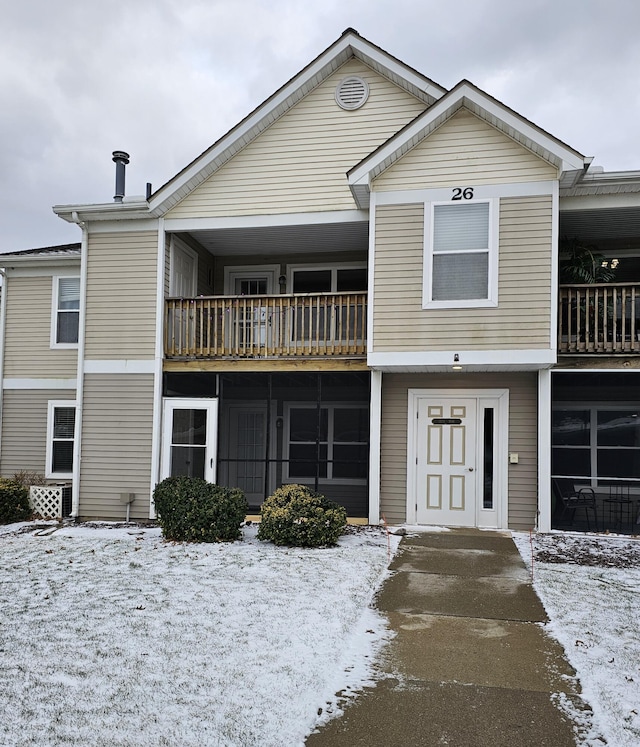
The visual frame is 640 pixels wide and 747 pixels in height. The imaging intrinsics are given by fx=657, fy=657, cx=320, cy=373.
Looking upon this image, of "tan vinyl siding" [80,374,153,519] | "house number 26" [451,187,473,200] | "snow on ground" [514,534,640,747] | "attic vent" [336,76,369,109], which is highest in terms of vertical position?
"attic vent" [336,76,369,109]

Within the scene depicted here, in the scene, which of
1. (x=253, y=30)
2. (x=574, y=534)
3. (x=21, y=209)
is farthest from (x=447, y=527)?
(x=21, y=209)

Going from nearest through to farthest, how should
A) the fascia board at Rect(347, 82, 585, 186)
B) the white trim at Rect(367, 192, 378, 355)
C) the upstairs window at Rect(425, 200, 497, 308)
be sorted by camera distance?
the fascia board at Rect(347, 82, 585, 186) → the upstairs window at Rect(425, 200, 497, 308) → the white trim at Rect(367, 192, 378, 355)

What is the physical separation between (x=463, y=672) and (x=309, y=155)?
9.32 metres

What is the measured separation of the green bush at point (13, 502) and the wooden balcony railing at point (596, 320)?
10.1 metres

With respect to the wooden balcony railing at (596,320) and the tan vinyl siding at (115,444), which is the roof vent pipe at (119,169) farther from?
the wooden balcony railing at (596,320)

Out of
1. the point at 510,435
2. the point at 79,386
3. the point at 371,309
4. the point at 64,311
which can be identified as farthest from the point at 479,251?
the point at 64,311

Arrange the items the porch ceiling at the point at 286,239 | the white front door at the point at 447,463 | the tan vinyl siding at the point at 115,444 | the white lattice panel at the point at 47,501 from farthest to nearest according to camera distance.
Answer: the white lattice panel at the point at 47,501 → the porch ceiling at the point at 286,239 → the tan vinyl siding at the point at 115,444 → the white front door at the point at 447,463

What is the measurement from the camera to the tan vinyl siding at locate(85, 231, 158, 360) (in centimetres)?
1211

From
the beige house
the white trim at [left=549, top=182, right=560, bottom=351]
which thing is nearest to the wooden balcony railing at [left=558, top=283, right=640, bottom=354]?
the beige house

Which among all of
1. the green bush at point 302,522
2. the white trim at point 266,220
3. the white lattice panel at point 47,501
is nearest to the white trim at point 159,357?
the white trim at point 266,220

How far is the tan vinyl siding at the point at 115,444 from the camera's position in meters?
11.9

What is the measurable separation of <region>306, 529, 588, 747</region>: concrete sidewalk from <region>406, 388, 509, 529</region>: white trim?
2.99m

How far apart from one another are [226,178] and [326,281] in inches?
123

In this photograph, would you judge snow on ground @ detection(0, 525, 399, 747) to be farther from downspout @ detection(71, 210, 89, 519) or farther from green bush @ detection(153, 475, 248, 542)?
downspout @ detection(71, 210, 89, 519)
